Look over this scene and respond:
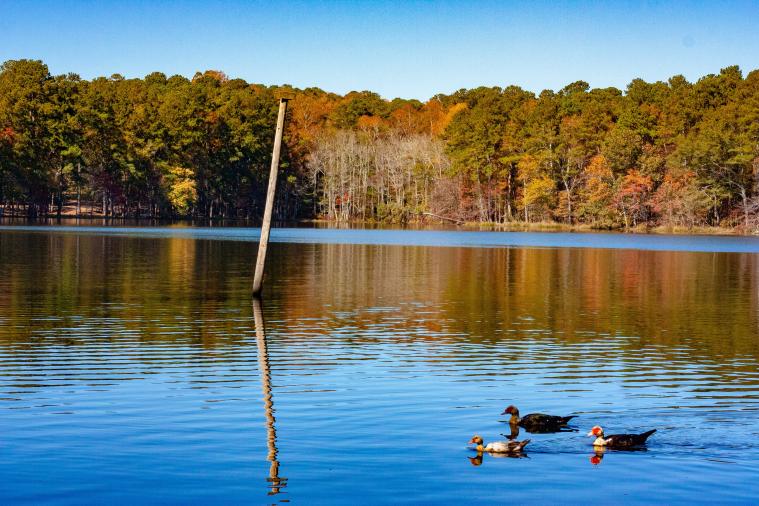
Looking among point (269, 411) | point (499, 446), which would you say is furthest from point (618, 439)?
point (269, 411)

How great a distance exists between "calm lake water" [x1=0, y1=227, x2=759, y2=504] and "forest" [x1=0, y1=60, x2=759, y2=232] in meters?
72.3

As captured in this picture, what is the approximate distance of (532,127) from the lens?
12019cm

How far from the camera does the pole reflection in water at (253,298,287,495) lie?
1094 centimetres

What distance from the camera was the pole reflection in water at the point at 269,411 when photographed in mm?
10938

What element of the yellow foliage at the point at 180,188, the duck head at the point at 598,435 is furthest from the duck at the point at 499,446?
the yellow foliage at the point at 180,188

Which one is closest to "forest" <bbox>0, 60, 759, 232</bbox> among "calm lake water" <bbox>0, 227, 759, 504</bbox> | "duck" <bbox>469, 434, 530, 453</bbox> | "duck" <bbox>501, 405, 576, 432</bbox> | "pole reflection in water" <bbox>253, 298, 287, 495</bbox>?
"calm lake water" <bbox>0, 227, 759, 504</bbox>

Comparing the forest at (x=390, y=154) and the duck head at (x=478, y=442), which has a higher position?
the forest at (x=390, y=154)

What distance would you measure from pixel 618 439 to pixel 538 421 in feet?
3.89

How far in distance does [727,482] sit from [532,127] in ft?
366

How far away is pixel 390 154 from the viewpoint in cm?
Answer: 14125

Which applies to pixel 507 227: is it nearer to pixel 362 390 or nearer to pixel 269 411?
pixel 362 390

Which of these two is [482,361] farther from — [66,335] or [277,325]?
[66,335]

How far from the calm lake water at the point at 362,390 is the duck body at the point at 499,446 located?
15cm

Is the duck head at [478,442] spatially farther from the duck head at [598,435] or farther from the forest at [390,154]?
the forest at [390,154]
